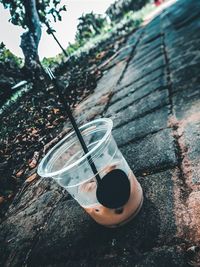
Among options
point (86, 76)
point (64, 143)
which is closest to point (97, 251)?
point (64, 143)

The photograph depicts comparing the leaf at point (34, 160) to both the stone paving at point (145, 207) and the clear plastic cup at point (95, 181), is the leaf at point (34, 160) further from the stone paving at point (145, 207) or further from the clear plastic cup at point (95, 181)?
the clear plastic cup at point (95, 181)

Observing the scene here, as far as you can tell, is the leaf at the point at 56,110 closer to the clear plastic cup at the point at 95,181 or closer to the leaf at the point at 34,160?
the leaf at the point at 34,160

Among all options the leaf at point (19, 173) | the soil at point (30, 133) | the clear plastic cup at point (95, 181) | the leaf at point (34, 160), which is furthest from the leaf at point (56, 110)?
the clear plastic cup at point (95, 181)

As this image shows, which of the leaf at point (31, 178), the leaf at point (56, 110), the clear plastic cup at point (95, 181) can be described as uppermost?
the clear plastic cup at point (95, 181)

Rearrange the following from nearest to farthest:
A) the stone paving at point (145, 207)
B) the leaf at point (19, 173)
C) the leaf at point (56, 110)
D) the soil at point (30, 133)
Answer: the stone paving at point (145, 207)
the soil at point (30, 133)
the leaf at point (19, 173)
the leaf at point (56, 110)

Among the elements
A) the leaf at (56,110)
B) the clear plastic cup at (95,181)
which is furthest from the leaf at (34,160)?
the clear plastic cup at (95,181)

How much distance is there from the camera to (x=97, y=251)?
1.29 m

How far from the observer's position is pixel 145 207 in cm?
136

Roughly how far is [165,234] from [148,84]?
2387 millimetres

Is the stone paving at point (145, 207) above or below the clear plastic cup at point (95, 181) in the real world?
below

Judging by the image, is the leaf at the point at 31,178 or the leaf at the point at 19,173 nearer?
the leaf at the point at 31,178

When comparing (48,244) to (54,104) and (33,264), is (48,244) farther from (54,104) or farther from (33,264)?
(54,104)

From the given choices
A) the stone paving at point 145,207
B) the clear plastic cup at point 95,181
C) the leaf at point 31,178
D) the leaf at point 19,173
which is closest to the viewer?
the stone paving at point 145,207

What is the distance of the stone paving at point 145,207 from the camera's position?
115 cm
